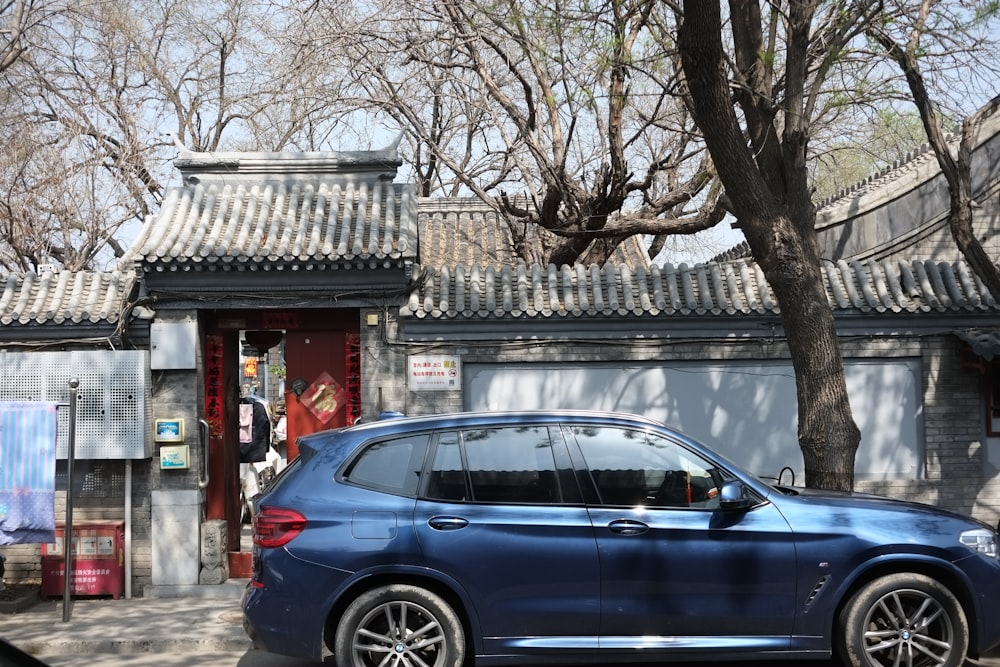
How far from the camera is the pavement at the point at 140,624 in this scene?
26.5 feet

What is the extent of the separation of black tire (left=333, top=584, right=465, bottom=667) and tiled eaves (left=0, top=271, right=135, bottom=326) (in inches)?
196

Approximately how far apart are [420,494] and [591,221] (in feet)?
24.7

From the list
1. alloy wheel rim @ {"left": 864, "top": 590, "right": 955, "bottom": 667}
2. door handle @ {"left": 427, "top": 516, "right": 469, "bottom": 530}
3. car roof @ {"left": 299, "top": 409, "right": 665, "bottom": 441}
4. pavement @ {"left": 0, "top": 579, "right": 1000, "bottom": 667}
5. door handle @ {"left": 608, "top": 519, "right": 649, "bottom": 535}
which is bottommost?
pavement @ {"left": 0, "top": 579, "right": 1000, "bottom": 667}

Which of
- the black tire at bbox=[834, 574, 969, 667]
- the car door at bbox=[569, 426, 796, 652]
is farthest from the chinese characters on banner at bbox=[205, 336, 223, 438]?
the black tire at bbox=[834, 574, 969, 667]

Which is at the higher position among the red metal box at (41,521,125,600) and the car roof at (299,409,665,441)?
the car roof at (299,409,665,441)

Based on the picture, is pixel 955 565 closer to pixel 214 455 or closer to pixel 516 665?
pixel 516 665

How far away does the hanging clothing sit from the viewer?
8.93 m

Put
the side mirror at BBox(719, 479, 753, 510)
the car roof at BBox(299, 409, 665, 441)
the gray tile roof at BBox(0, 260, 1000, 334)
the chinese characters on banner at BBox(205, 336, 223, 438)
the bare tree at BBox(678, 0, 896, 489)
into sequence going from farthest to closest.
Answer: the chinese characters on banner at BBox(205, 336, 223, 438), the gray tile roof at BBox(0, 260, 1000, 334), the bare tree at BBox(678, 0, 896, 489), the car roof at BBox(299, 409, 665, 441), the side mirror at BBox(719, 479, 753, 510)

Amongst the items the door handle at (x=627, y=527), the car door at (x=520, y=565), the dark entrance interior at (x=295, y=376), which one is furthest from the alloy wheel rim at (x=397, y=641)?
the dark entrance interior at (x=295, y=376)

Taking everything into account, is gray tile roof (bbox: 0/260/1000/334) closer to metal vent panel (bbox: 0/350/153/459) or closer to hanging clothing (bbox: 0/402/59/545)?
metal vent panel (bbox: 0/350/153/459)

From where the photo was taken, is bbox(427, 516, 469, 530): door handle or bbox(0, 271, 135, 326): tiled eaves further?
bbox(0, 271, 135, 326): tiled eaves

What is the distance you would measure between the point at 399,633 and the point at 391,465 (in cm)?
98

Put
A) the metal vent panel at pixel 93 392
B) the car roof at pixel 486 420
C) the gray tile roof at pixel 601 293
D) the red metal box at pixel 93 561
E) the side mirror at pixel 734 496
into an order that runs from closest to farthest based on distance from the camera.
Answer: the side mirror at pixel 734 496 → the car roof at pixel 486 420 → the red metal box at pixel 93 561 → the metal vent panel at pixel 93 392 → the gray tile roof at pixel 601 293

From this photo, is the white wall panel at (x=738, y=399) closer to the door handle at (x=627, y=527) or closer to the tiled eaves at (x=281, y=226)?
the tiled eaves at (x=281, y=226)
